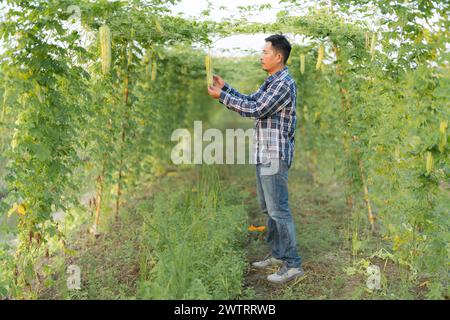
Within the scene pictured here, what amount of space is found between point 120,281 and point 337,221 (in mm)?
3405

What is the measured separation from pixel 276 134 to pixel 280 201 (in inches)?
22.5

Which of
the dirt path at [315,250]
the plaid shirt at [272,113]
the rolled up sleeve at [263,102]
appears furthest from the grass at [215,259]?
the rolled up sleeve at [263,102]

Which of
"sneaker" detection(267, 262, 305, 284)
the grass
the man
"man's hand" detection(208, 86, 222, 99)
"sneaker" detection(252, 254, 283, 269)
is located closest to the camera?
the grass

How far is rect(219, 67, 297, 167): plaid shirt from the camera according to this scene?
4.42 meters

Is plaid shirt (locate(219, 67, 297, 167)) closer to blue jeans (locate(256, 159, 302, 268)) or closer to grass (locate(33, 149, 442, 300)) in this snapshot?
blue jeans (locate(256, 159, 302, 268))

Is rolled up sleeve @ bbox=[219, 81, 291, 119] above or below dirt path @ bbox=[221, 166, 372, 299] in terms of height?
above

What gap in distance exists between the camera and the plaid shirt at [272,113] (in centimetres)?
442

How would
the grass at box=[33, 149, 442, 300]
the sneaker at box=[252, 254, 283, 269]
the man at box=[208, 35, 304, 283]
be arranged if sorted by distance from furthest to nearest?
the sneaker at box=[252, 254, 283, 269] < the man at box=[208, 35, 304, 283] < the grass at box=[33, 149, 442, 300]

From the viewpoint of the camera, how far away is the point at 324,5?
5633 millimetres

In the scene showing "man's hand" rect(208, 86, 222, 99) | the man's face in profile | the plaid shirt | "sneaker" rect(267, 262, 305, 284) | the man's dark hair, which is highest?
the man's dark hair

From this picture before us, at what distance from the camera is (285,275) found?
4.70 metres

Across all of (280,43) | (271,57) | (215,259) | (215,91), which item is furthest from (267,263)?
(280,43)

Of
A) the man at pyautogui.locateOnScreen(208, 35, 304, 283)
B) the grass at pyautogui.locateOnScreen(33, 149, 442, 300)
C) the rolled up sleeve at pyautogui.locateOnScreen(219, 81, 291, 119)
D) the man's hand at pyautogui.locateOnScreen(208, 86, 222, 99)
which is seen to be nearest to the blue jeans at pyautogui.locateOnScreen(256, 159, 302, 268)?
the man at pyautogui.locateOnScreen(208, 35, 304, 283)

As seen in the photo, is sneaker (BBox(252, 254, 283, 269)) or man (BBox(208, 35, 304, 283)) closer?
man (BBox(208, 35, 304, 283))
